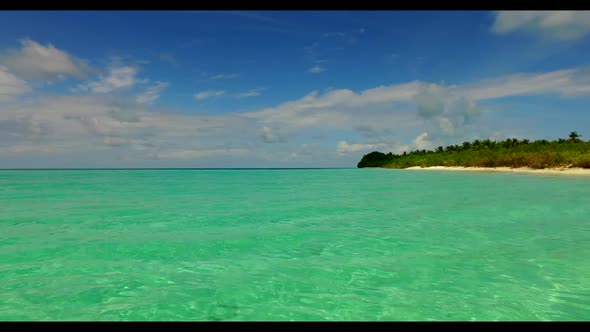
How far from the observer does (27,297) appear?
18.3 feet

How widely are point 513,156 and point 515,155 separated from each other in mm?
457

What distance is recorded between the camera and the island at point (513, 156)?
5825cm

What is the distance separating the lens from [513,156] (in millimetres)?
72625

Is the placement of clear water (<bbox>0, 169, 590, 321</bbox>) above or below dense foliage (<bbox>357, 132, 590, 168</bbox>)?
below

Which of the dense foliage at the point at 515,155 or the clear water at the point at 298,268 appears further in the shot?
the dense foliage at the point at 515,155

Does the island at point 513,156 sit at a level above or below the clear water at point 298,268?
above

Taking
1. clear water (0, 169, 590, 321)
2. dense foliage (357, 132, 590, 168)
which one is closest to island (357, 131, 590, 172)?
dense foliage (357, 132, 590, 168)

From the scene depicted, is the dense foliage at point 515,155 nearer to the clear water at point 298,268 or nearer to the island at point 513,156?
the island at point 513,156

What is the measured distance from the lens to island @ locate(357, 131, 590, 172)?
58250mm

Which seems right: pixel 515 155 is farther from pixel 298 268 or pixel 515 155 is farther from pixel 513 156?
pixel 298 268

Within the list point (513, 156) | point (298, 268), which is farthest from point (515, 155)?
point (298, 268)

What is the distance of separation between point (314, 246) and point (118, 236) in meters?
5.79

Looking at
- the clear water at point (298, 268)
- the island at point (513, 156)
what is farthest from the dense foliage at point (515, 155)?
the clear water at point (298, 268)

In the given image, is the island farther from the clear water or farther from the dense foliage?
the clear water
